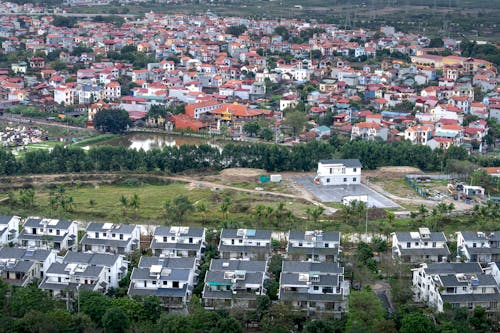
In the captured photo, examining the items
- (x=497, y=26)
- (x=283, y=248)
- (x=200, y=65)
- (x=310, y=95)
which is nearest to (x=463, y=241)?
(x=283, y=248)

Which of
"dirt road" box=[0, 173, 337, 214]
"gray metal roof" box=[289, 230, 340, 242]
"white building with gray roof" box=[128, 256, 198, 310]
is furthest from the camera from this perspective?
"dirt road" box=[0, 173, 337, 214]

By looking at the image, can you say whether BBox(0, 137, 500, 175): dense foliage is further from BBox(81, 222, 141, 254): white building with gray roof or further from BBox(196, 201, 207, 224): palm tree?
BBox(81, 222, 141, 254): white building with gray roof

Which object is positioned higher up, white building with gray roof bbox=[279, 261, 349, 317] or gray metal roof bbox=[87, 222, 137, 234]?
gray metal roof bbox=[87, 222, 137, 234]

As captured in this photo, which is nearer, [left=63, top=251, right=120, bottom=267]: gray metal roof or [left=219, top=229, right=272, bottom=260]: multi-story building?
[left=63, top=251, right=120, bottom=267]: gray metal roof

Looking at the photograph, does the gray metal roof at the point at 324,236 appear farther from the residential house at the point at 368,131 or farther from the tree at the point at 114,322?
the residential house at the point at 368,131

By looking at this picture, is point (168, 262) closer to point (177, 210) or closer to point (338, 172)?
point (177, 210)

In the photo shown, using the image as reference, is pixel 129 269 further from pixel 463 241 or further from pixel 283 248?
pixel 463 241

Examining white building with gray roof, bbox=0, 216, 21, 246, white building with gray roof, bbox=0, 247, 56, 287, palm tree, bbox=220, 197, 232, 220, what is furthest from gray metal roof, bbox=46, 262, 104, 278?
palm tree, bbox=220, 197, 232, 220
